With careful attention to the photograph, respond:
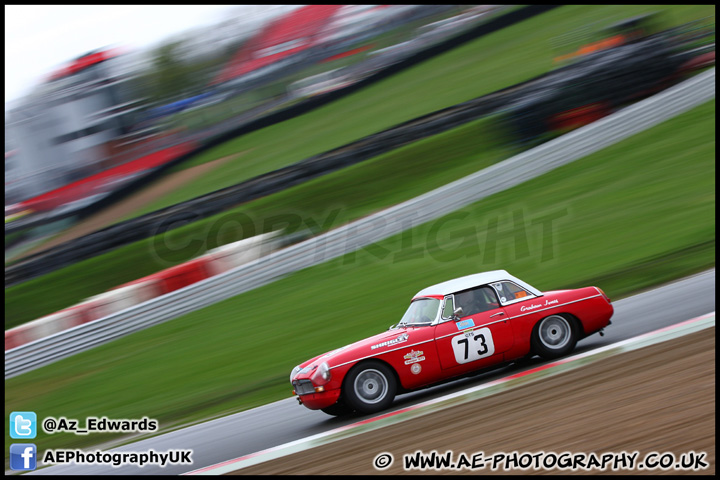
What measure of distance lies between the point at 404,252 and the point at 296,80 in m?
15.0

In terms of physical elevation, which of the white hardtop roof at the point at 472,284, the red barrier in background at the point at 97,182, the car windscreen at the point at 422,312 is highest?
the red barrier in background at the point at 97,182

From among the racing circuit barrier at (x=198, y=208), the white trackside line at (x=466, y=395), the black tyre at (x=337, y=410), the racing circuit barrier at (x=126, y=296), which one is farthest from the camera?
the racing circuit barrier at (x=198, y=208)

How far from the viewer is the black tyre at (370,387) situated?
5.86 metres

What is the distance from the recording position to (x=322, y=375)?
5777 millimetres

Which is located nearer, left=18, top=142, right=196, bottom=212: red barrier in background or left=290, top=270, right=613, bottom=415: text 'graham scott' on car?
left=290, top=270, right=613, bottom=415: text 'graham scott' on car

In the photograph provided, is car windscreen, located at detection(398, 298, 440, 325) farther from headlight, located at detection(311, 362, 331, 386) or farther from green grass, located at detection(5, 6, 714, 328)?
green grass, located at detection(5, 6, 714, 328)

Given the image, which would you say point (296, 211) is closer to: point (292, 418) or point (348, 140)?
point (348, 140)

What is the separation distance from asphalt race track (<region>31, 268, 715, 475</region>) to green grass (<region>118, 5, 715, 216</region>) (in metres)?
12.9

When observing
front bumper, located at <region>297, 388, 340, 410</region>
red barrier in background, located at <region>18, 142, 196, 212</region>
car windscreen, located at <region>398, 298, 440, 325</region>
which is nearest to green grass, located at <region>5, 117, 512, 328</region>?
red barrier in background, located at <region>18, 142, 196, 212</region>

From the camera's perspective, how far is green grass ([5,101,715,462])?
29.3 feet

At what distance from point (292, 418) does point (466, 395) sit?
194cm

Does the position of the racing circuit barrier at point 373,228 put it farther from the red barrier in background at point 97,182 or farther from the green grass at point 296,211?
the red barrier in background at point 97,182

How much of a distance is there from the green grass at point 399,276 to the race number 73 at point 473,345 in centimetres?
285

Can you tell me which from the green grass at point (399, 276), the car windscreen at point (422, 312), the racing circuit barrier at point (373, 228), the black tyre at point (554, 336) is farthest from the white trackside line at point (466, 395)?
the racing circuit barrier at point (373, 228)
